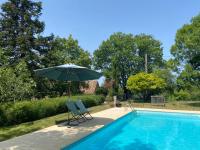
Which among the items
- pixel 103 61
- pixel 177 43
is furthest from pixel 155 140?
pixel 103 61

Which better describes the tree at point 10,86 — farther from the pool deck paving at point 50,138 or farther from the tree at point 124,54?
the tree at point 124,54

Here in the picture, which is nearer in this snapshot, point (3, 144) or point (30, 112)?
point (3, 144)

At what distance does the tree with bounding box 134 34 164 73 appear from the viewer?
138 ft

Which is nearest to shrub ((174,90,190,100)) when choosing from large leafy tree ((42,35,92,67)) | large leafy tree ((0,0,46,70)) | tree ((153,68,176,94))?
tree ((153,68,176,94))

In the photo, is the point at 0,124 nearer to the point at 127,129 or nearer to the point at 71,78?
the point at 71,78

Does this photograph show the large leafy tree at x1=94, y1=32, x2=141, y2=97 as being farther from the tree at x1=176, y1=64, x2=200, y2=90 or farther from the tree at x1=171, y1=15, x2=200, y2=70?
the tree at x1=176, y1=64, x2=200, y2=90

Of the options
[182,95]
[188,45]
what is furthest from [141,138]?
[182,95]

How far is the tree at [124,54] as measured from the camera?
40.5 metres

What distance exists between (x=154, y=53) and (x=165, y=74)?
454 inches

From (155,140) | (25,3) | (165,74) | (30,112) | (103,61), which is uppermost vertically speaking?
(25,3)

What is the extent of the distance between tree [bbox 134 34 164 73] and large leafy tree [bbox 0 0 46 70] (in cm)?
2074

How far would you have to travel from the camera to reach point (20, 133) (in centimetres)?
848

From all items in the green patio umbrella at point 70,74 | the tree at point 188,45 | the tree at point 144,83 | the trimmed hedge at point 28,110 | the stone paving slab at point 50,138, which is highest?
the tree at point 188,45

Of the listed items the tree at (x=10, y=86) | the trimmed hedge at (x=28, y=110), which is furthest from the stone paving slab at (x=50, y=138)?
the tree at (x=10, y=86)
